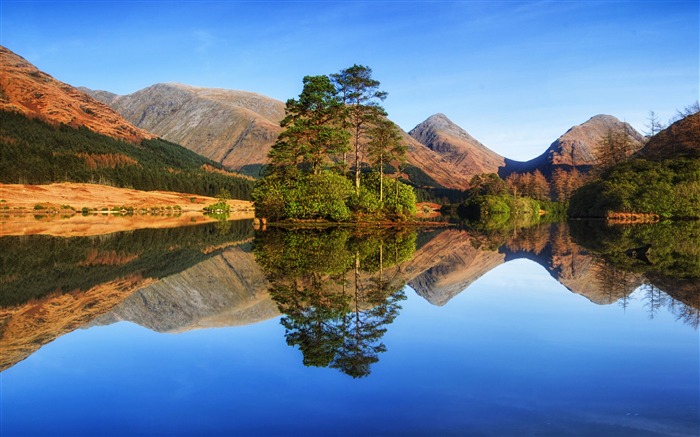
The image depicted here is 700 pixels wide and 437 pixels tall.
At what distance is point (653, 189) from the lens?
263 ft

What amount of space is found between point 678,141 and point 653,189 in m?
27.2

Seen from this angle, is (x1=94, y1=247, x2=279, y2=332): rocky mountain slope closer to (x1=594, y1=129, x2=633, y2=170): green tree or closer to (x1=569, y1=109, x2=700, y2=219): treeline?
(x1=569, y1=109, x2=700, y2=219): treeline

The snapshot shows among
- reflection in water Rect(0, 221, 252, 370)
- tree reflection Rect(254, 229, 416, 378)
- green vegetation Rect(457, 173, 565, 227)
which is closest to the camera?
tree reflection Rect(254, 229, 416, 378)

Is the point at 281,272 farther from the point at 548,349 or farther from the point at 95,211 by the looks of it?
the point at 95,211

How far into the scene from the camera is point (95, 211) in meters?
93.4

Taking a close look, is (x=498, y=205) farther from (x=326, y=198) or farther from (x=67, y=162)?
(x=67, y=162)

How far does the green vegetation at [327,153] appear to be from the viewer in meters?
49.5

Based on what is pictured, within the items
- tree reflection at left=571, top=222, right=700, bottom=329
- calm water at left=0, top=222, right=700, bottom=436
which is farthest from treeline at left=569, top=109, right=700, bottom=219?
calm water at left=0, top=222, right=700, bottom=436

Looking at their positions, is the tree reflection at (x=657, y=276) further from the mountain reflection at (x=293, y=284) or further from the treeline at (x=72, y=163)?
the treeline at (x=72, y=163)

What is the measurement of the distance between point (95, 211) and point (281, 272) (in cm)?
8519

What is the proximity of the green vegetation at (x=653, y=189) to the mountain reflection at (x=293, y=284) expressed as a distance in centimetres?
5550

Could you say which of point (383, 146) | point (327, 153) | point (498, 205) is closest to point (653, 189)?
point (498, 205)

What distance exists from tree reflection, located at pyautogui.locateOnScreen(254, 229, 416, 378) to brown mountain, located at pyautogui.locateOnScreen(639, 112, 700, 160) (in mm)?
90463

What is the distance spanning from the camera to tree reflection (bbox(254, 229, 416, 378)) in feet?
33.0
